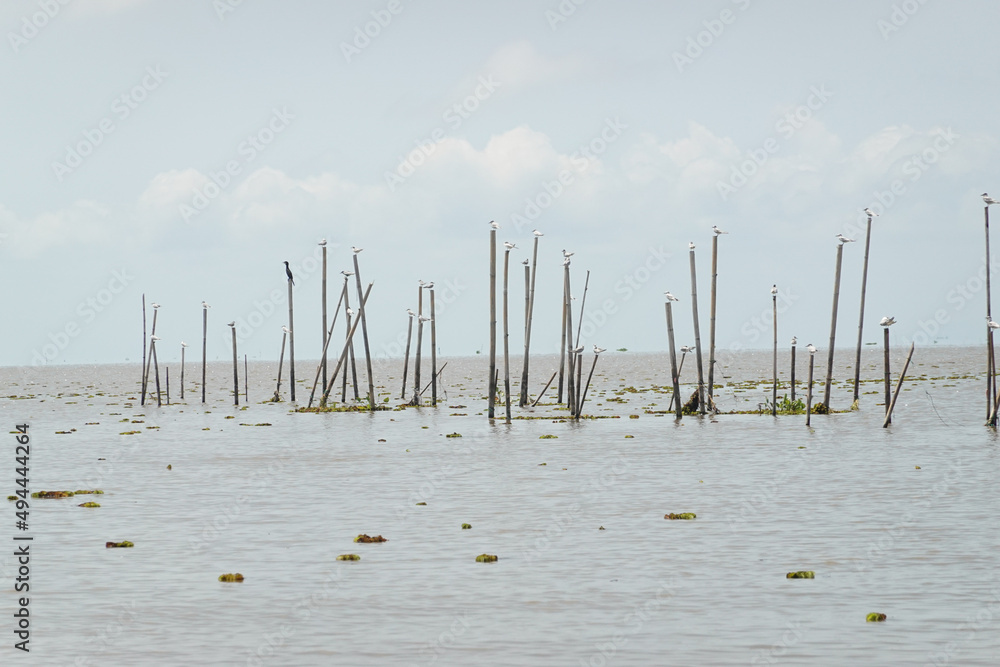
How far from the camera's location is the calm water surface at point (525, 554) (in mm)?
11406

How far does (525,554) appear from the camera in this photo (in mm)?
15898

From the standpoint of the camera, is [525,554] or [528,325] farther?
[528,325]

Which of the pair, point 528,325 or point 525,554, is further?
point 528,325

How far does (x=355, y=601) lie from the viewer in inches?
523

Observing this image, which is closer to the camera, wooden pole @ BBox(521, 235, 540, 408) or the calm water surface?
the calm water surface

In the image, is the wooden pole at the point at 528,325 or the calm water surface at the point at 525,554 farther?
A: the wooden pole at the point at 528,325

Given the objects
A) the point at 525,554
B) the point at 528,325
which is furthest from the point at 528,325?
the point at 525,554

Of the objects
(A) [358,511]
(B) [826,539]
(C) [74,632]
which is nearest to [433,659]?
(C) [74,632]

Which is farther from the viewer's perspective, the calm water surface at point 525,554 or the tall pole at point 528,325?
the tall pole at point 528,325

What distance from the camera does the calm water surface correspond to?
11.4 m

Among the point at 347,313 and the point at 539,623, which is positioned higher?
the point at 347,313

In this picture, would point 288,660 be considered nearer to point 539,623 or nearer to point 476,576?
point 539,623

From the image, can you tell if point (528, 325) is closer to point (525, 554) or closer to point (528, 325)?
point (528, 325)

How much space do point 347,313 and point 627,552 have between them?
33490mm
